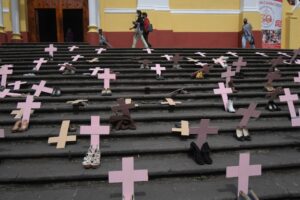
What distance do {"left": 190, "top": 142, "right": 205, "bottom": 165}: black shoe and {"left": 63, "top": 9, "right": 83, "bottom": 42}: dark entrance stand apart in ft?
42.9

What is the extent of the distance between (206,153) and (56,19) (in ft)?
45.5

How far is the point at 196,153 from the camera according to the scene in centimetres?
570

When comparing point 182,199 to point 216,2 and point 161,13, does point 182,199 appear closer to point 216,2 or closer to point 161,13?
point 161,13

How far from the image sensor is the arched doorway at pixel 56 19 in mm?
17438

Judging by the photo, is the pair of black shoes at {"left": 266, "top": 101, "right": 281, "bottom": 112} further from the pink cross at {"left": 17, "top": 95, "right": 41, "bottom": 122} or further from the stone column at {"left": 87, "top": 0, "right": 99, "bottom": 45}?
the stone column at {"left": 87, "top": 0, "right": 99, "bottom": 45}

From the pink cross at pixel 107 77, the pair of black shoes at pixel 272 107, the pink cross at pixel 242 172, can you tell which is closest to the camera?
the pink cross at pixel 242 172

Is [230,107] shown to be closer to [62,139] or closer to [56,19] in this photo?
[62,139]

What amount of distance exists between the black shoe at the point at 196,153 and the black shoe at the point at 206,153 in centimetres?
5

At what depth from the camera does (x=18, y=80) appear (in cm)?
943

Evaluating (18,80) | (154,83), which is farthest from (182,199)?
(18,80)

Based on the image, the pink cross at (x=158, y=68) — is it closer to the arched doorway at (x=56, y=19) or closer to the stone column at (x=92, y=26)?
the stone column at (x=92, y=26)

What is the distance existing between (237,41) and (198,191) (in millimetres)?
14145

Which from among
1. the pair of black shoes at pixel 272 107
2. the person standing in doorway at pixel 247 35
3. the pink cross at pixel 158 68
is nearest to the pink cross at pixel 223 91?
the pair of black shoes at pixel 272 107

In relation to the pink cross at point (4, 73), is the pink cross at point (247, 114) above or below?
below
